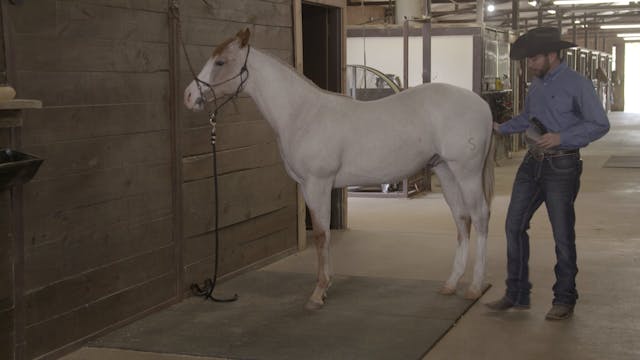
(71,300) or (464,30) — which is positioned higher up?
(464,30)

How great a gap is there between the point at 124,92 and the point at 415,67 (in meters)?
8.67

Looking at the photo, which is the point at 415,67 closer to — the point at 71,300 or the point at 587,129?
the point at 587,129

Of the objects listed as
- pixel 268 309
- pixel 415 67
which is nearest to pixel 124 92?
pixel 268 309

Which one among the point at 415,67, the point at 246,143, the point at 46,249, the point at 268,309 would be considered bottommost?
the point at 268,309

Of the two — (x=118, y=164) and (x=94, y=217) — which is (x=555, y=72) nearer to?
(x=118, y=164)

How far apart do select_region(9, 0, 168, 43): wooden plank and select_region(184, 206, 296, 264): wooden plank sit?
123 cm

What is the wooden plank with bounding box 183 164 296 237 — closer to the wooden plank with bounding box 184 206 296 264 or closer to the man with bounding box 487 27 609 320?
the wooden plank with bounding box 184 206 296 264

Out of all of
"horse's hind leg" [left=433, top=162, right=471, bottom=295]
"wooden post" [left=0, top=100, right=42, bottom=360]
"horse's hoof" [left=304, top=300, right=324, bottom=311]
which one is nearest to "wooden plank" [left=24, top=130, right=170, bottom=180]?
"wooden post" [left=0, top=100, right=42, bottom=360]

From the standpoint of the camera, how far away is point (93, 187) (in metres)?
4.07

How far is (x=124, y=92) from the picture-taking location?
4293mm

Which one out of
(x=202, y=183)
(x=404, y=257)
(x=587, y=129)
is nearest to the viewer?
(x=587, y=129)

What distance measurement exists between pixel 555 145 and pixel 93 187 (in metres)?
2.28

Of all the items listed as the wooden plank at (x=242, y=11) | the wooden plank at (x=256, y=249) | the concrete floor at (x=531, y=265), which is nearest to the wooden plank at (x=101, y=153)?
the wooden plank at (x=242, y=11)

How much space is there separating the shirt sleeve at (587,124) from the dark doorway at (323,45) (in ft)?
10.6
